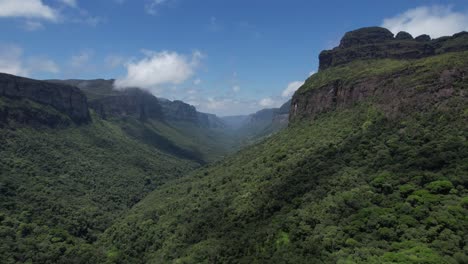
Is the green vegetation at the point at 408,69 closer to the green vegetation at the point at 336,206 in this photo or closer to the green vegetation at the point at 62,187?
the green vegetation at the point at 336,206

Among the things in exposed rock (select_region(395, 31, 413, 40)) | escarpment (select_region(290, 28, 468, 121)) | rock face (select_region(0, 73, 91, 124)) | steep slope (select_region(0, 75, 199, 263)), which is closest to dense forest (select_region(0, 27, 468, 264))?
escarpment (select_region(290, 28, 468, 121))

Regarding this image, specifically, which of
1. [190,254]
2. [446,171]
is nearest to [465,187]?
[446,171]

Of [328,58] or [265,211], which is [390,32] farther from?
[265,211]

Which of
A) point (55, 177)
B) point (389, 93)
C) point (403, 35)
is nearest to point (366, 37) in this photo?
point (403, 35)

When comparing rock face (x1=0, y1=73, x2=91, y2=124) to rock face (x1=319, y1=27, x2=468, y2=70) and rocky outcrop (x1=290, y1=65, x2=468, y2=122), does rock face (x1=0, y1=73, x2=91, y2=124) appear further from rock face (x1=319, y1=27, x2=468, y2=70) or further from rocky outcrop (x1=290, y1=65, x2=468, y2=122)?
rock face (x1=319, y1=27, x2=468, y2=70)

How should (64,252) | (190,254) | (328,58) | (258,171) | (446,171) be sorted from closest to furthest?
(446,171), (190,254), (64,252), (258,171), (328,58)
